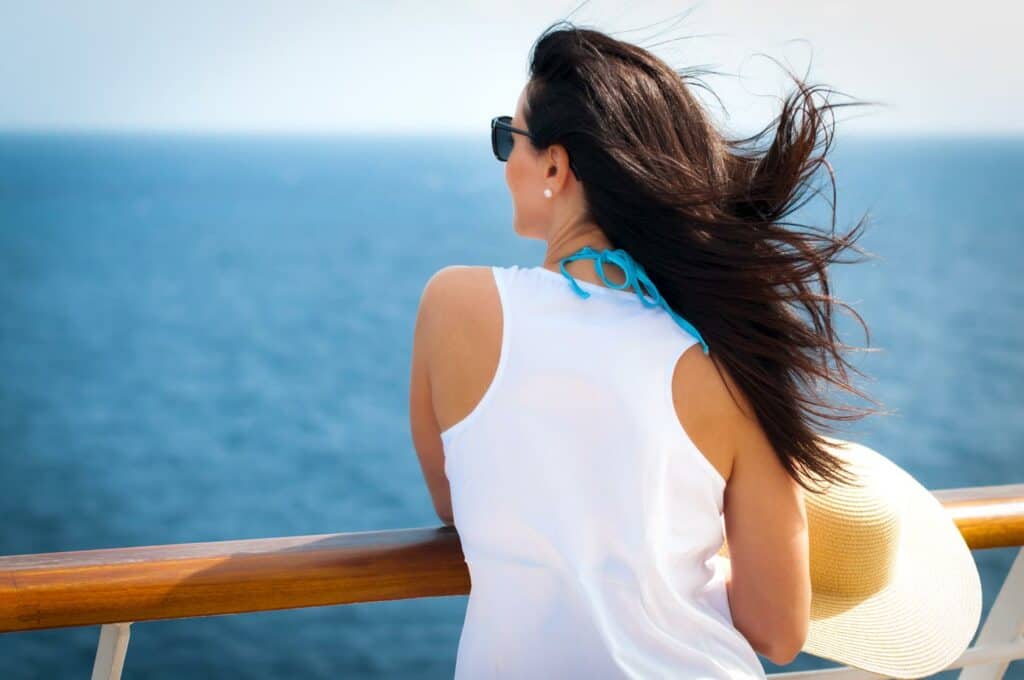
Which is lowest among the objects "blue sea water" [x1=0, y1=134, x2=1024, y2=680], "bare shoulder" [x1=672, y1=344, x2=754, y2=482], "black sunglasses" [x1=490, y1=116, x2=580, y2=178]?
"blue sea water" [x1=0, y1=134, x2=1024, y2=680]

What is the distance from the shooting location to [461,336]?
996 millimetres

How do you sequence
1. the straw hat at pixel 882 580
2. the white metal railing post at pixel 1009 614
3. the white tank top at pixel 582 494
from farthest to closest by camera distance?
the white metal railing post at pixel 1009 614
the straw hat at pixel 882 580
the white tank top at pixel 582 494

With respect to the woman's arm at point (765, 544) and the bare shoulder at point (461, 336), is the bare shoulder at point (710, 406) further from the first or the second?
the bare shoulder at point (461, 336)

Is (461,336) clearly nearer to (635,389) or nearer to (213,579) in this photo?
(635,389)

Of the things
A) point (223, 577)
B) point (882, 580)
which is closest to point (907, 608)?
point (882, 580)

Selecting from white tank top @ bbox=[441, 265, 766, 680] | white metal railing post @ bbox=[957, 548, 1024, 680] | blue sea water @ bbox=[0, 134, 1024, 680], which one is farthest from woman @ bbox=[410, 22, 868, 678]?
white metal railing post @ bbox=[957, 548, 1024, 680]

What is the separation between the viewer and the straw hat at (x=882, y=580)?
1.10 metres

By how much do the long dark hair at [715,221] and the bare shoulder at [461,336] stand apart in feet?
0.49

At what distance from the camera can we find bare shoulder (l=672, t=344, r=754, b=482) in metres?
0.97

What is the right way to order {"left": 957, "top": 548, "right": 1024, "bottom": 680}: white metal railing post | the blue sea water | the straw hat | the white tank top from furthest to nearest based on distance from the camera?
the blue sea water
{"left": 957, "top": 548, "right": 1024, "bottom": 680}: white metal railing post
the straw hat
the white tank top

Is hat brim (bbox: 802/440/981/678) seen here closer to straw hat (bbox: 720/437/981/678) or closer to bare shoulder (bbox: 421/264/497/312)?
straw hat (bbox: 720/437/981/678)

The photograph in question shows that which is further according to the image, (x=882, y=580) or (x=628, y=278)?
(x=882, y=580)

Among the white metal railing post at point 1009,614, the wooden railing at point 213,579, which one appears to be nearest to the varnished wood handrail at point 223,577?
the wooden railing at point 213,579

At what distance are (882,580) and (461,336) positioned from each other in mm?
530
